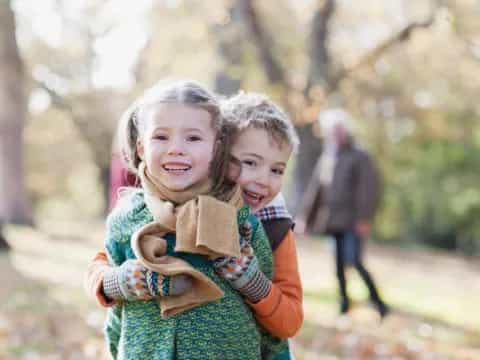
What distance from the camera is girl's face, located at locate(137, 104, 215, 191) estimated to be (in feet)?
6.84

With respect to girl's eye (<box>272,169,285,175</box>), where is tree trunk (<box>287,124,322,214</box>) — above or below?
below

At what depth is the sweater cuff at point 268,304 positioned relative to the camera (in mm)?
2143

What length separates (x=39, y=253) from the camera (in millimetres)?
10742

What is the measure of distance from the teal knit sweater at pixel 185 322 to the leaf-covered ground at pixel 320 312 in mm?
3473

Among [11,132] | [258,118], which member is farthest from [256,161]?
[11,132]

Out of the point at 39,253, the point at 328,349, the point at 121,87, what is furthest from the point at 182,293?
the point at 121,87

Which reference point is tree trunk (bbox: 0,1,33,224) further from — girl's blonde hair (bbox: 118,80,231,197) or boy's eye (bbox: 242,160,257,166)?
boy's eye (bbox: 242,160,257,166)

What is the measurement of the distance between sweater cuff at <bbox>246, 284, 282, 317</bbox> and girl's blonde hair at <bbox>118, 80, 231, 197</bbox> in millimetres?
344

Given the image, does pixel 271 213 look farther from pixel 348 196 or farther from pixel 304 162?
pixel 304 162

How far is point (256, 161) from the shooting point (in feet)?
7.47

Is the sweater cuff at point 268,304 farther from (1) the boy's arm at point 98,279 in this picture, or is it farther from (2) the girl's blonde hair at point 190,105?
(1) the boy's arm at point 98,279

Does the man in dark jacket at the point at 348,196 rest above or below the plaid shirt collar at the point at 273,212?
below

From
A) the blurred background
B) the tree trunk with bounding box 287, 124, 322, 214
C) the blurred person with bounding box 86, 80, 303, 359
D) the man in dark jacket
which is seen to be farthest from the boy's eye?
the tree trunk with bounding box 287, 124, 322, 214

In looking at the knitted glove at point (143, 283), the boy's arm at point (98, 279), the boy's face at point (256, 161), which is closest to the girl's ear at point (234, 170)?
the boy's face at point (256, 161)
